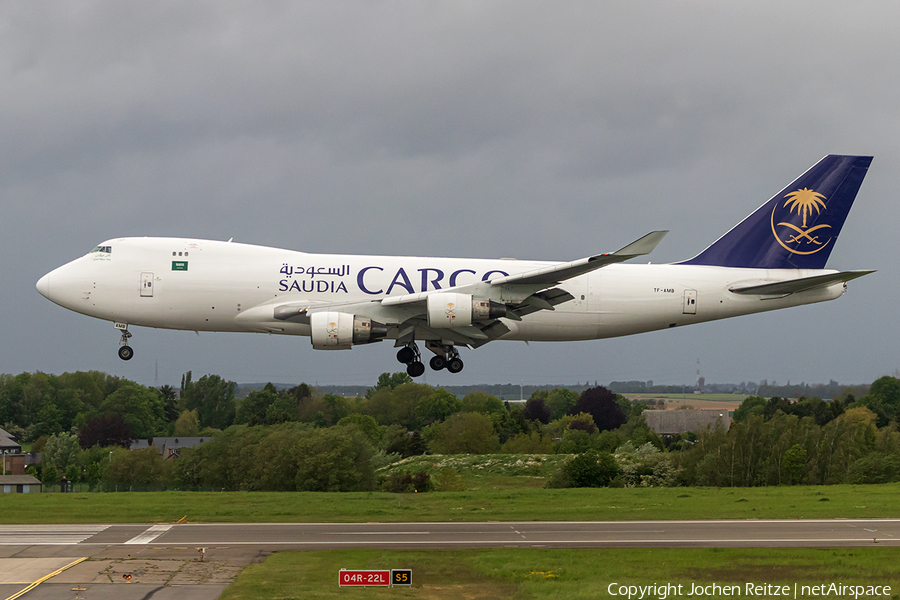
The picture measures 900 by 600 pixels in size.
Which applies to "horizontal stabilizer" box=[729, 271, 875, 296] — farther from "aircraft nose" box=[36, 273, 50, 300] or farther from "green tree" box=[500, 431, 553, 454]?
"green tree" box=[500, 431, 553, 454]

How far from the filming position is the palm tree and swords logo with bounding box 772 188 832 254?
4059 cm

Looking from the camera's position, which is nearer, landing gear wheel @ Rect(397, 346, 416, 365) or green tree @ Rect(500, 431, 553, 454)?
landing gear wheel @ Rect(397, 346, 416, 365)

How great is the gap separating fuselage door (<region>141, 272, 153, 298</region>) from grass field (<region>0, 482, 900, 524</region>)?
13090 millimetres

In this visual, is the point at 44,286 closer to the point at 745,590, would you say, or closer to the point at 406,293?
the point at 406,293

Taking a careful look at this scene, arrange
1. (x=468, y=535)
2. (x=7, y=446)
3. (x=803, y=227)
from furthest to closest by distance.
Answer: (x=7, y=446) → (x=803, y=227) → (x=468, y=535)

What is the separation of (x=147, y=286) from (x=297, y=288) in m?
6.02

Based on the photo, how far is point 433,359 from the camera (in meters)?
38.6

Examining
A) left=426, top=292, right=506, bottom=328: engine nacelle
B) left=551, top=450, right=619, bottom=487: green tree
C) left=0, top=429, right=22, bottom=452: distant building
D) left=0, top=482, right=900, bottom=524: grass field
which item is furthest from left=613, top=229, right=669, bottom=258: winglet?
left=0, top=429, right=22, bottom=452: distant building

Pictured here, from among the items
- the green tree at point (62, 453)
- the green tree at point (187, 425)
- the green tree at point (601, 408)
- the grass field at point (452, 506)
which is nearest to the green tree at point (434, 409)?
the green tree at point (601, 408)

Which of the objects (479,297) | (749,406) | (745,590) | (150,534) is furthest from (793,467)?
(749,406)

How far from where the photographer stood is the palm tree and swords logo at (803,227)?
40594 mm

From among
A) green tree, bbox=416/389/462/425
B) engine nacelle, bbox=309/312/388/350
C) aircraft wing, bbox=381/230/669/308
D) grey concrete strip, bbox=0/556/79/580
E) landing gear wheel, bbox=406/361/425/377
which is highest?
aircraft wing, bbox=381/230/669/308

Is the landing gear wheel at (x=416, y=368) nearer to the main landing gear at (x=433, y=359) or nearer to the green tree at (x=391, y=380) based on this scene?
the main landing gear at (x=433, y=359)

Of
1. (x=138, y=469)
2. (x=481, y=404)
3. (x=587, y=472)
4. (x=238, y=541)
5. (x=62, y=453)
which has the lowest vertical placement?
(x=587, y=472)
